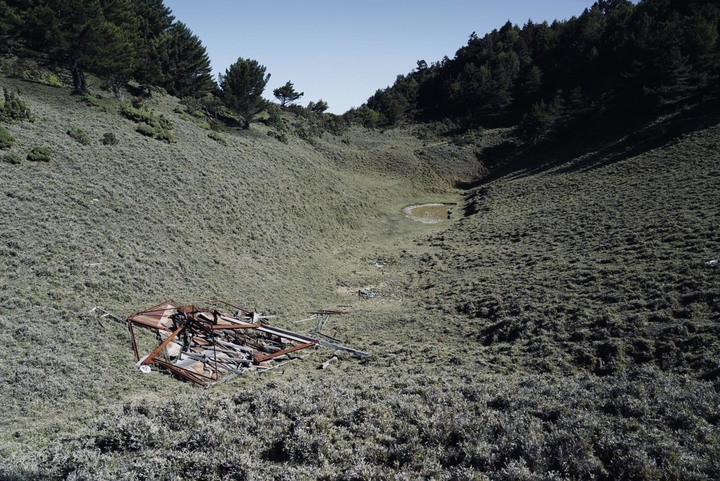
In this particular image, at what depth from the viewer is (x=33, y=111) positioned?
80.9ft

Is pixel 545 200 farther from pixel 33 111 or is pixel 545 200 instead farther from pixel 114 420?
pixel 33 111

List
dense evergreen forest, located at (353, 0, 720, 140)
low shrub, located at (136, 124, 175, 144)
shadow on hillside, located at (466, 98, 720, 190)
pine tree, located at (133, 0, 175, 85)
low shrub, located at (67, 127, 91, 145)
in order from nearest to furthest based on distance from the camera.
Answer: low shrub, located at (67, 127, 91, 145) < low shrub, located at (136, 124, 175, 144) < shadow on hillside, located at (466, 98, 720, 190) < pine tree, located at (133, 0, 175, 85) < dense evergreen forest, located at (353, 0, 720, 140)

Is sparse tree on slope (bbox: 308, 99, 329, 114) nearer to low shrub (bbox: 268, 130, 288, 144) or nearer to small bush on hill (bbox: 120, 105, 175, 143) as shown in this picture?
low shrub (bbox: 268, 130, 288, 144)

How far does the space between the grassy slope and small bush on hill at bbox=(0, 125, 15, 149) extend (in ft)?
5.86

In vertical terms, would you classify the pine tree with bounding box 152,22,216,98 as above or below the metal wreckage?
above

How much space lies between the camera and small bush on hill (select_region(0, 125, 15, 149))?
1939 cm

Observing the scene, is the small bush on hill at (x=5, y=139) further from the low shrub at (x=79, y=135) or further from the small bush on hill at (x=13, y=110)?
the low shrub at (x=79, y=135)

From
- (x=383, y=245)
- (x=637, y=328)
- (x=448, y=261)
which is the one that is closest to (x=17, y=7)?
(x=383, y=245)

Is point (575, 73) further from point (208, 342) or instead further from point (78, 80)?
point (208, 342)

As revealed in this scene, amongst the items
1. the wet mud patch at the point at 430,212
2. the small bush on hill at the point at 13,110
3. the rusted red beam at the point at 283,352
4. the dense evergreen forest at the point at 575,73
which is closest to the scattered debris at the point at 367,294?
the rusted red beam at the point at 283,352

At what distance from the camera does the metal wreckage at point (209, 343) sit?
1169 cm

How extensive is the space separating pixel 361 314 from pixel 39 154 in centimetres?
1939

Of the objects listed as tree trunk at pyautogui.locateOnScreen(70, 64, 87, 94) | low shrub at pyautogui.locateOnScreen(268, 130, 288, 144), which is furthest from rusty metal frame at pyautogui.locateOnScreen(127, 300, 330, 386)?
low shrub at pyautogui.locateOnScreen(268, 130, 288, 144)

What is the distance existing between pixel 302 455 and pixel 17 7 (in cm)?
4856
